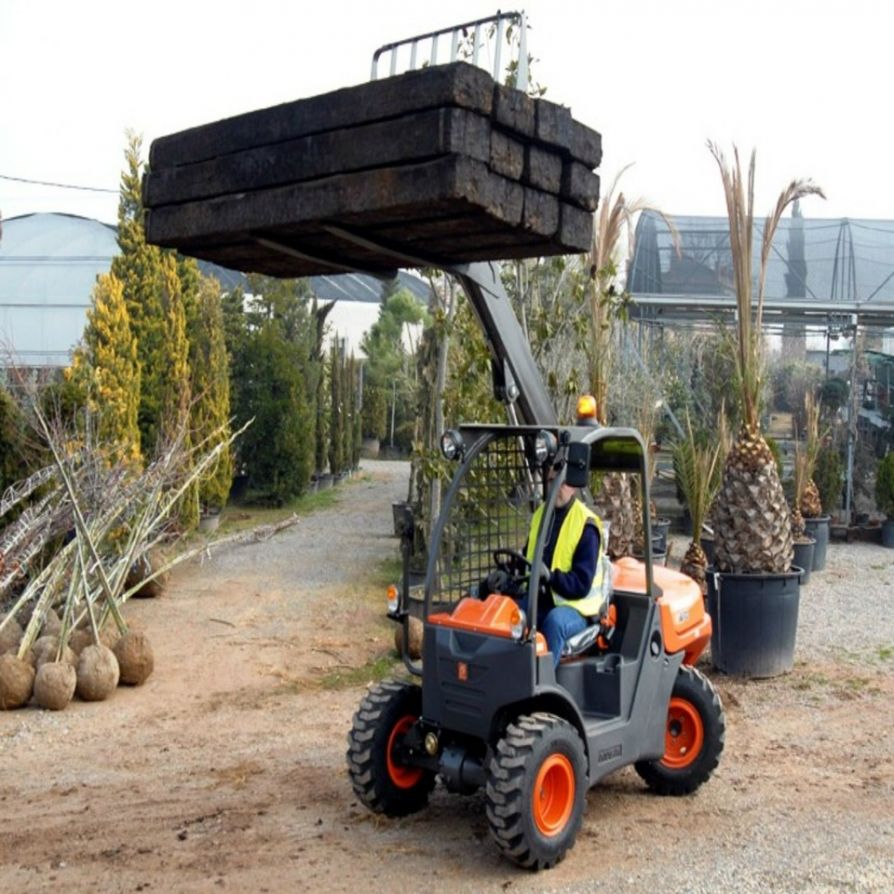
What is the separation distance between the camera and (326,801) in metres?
5.27

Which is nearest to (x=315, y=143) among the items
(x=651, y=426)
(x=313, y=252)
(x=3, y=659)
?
(x=313, y=252)

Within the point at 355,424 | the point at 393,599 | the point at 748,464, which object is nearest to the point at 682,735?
the point at 393,599

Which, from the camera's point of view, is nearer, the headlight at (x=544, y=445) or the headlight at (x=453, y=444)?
the headlight at (x=544, y=445)

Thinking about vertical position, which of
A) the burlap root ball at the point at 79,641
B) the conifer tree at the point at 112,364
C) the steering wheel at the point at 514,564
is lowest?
the burlap root ball at the point at 79,641

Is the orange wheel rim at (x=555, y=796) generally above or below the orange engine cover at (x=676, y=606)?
below

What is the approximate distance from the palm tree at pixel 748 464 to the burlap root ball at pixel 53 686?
458 cm

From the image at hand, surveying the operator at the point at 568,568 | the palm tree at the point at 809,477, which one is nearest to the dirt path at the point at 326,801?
the operator at the point at 568,568

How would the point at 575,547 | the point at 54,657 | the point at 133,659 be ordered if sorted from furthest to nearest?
the point at 133,659, the point at 54,657, the point at 575,547

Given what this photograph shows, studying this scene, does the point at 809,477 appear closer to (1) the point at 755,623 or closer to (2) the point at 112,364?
(1) the point at 755,623

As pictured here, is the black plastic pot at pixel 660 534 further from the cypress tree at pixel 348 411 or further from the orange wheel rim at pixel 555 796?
the cypress tree at pixel 348 411

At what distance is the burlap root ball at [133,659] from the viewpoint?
744cm

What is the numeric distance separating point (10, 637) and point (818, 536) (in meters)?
9.13

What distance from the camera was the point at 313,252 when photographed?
4492 mm

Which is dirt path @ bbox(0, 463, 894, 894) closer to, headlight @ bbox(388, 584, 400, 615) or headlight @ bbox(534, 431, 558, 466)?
headlight @ bbox(388, 584, 400, 615)
